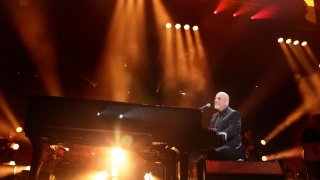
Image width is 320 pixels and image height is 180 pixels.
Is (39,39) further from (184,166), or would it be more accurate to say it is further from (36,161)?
(184,166)

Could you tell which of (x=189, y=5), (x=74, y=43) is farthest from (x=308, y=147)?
(x=74, y=43)

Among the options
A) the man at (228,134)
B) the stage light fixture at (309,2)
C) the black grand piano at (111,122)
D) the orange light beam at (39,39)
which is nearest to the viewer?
the black grand piano at (111,122)

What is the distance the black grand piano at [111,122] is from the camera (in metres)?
3.08

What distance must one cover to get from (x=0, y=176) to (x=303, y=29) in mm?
6858

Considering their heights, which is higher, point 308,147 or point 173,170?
point 308,147

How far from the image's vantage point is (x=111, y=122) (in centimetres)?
315

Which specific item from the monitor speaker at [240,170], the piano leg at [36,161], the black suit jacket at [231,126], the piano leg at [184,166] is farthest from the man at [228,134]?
the piano leg at [36,161]

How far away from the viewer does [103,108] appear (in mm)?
3131

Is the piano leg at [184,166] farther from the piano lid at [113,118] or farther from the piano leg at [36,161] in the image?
the piano leg at [36,161]

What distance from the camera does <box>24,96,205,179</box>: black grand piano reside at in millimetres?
3082

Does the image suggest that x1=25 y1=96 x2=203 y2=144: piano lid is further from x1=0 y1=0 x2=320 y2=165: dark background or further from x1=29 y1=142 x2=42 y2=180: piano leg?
x1=0 y1=0 x2=320 y2=165: dark background

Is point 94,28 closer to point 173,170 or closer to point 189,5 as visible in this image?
point 189,5

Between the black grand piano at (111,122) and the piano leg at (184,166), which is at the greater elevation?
the black grand piano at (111,122)

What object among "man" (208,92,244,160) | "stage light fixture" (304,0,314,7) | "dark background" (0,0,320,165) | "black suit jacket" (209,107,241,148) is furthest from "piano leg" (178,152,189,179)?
"stage light fixture" (304,0,314,7)
